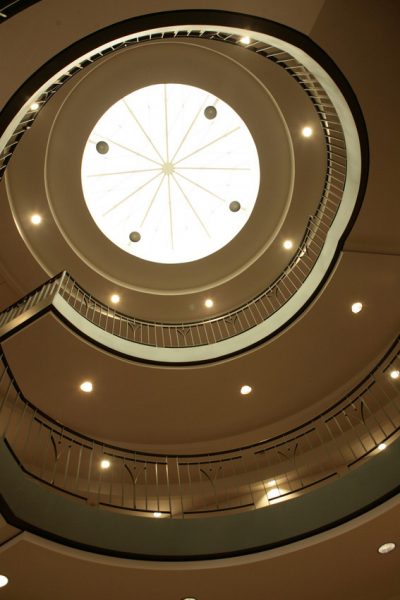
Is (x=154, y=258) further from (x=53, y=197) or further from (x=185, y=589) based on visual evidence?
(x=185, y=589)

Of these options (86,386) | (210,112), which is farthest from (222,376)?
(210,112)

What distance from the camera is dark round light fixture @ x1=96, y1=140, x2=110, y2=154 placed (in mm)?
13398

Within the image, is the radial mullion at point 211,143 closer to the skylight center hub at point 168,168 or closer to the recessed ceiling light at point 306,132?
the skylight center hub at point 168,168

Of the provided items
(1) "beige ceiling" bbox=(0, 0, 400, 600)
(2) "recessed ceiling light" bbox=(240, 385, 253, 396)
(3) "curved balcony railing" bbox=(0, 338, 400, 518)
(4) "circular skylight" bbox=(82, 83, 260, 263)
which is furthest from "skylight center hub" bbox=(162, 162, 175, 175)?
(3) "curved balcony railing" bbox=(0, 338, 400, 518)

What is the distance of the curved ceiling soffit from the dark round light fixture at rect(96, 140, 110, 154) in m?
6.57

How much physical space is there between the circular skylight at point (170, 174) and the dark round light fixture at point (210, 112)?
0.03 metres

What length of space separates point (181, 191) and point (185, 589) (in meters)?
11.6

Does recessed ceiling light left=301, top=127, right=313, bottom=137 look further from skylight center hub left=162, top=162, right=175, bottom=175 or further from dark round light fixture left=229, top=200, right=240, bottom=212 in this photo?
skylight center hub left=162, top=162, right=175, bottom=175

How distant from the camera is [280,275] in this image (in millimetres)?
13992

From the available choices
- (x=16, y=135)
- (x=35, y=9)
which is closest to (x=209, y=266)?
(x=16, y=135)

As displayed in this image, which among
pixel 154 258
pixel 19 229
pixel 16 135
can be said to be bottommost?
pixel 16 135

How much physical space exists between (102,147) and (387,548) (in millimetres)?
11773

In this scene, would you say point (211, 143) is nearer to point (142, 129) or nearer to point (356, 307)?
point (142, 129)

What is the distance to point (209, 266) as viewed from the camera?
1441 cm
